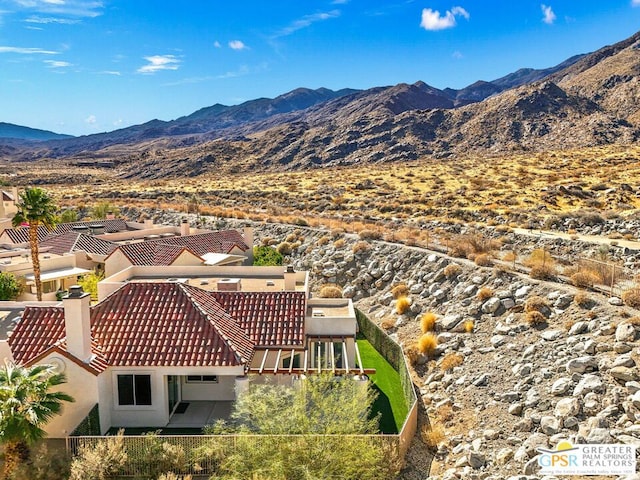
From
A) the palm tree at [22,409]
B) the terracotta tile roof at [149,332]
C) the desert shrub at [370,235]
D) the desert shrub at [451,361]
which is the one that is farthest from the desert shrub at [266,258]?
the palm tree at [22,409]

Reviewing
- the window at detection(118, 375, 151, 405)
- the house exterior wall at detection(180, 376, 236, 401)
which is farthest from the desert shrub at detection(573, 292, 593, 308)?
the window at detection(118, 375, 151, 405)

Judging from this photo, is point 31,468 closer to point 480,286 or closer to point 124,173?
point 480,286

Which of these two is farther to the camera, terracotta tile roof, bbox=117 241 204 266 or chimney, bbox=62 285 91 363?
terracotta tile roof, bbox=117 241 204 266

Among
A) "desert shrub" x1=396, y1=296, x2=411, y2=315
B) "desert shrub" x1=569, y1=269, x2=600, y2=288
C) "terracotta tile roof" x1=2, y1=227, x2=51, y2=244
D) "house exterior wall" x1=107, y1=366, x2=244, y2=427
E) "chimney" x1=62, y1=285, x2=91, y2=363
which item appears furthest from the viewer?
"terracotta tile roof" x1=2, y1=227, x2=51, y2=244

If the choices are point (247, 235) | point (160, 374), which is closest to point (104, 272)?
point (247, 235)

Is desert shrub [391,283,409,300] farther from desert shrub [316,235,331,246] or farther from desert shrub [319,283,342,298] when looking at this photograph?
desert shrub [316,235,331,246]

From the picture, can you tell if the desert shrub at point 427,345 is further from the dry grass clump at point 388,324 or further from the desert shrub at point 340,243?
the desert shrub at point 340,243
